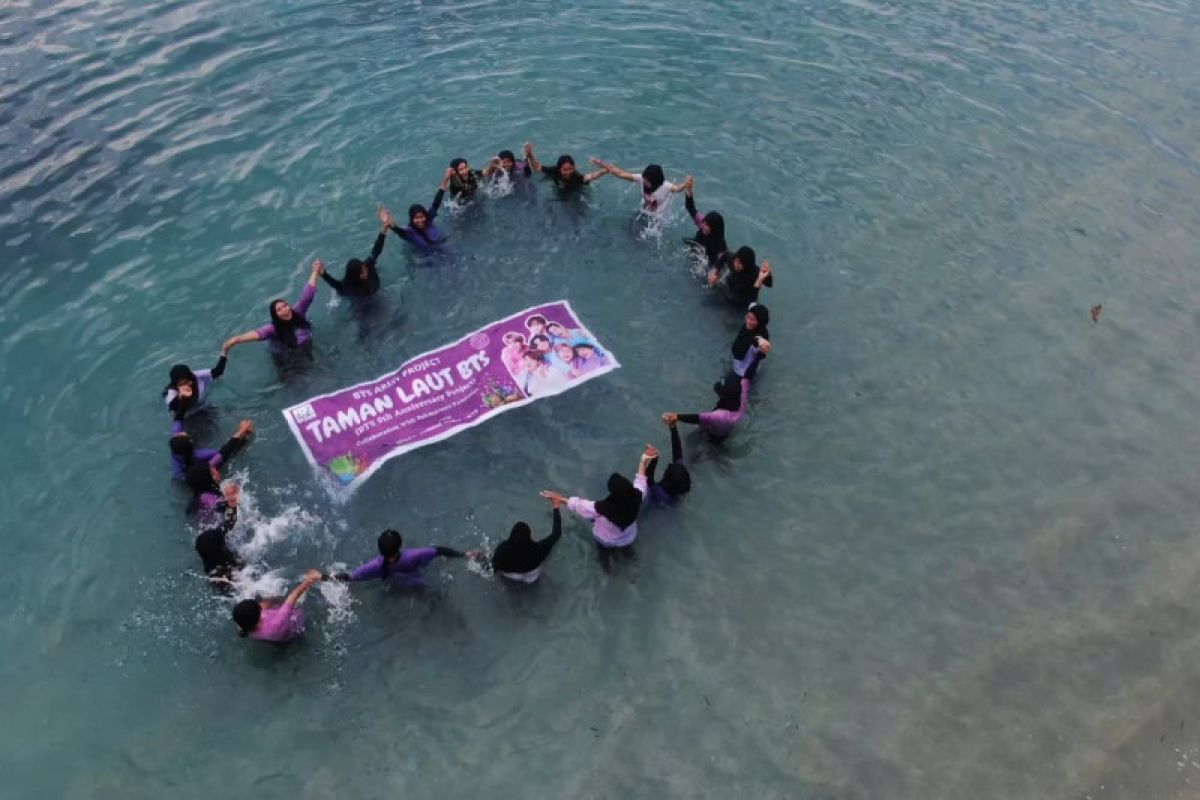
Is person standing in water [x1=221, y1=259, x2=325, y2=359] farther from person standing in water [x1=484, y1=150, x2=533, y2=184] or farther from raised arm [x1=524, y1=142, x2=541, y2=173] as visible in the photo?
raised arm [x1=524, y1=142, x2=541, y2=173]

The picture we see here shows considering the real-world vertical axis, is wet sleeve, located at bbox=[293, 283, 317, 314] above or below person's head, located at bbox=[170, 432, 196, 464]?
above

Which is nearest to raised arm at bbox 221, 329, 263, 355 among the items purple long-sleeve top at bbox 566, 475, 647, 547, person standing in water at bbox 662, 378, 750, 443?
purple long-sleeve top at bbox 566, 475, 647, 547

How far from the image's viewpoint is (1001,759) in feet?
32.0

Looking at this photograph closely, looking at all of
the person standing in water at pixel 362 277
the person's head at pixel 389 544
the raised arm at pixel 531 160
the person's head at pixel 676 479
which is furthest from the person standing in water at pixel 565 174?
the person's head at pixel 389 544

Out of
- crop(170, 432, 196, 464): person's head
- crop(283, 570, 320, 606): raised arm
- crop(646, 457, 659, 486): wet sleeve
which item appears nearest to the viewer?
crop(283, 570, 320, 606): raised arm

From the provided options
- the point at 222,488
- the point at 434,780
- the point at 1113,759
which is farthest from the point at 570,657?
the point at 1113,759

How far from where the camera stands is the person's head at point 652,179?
16.9 metres

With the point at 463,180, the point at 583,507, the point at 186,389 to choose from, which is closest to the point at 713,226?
the point at 463,180

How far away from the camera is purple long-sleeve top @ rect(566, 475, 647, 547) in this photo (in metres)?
11.4

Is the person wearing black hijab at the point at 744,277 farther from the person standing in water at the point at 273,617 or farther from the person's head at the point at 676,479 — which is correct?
the person standing in water at the point at 273,617

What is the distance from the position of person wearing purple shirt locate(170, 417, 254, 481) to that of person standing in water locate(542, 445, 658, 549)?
15.6ft

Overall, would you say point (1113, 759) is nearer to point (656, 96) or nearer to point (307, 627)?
point (307, 627)

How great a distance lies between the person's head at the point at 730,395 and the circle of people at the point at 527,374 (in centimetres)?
2

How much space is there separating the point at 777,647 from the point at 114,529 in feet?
31.2
